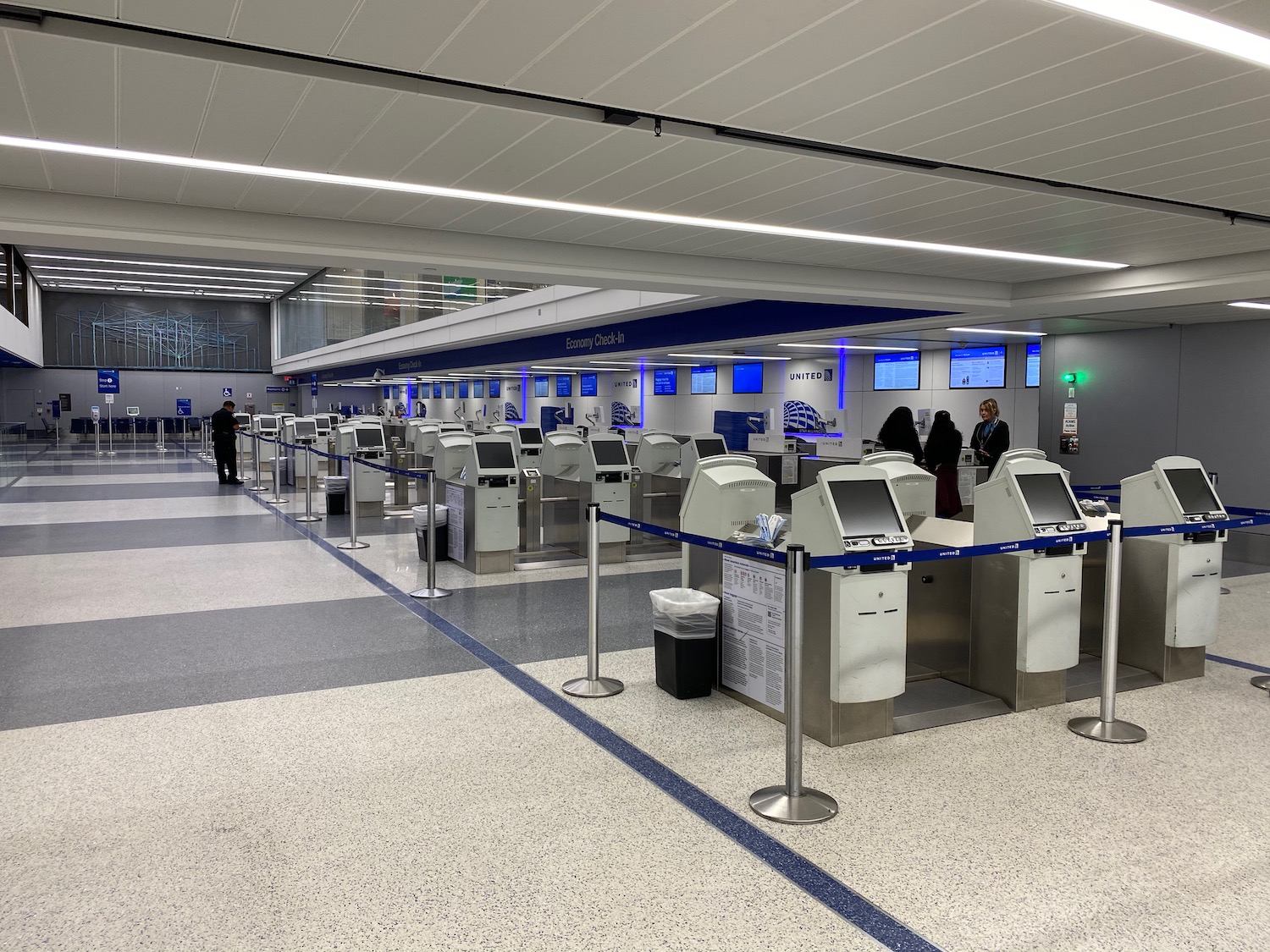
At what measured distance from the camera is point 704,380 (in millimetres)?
18188

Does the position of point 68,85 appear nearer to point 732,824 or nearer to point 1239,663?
point 732,824

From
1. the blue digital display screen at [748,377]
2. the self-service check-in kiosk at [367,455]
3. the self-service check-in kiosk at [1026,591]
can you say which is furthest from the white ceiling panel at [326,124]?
the blue digital display screen at [748,377]

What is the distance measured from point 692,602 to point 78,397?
137 feet

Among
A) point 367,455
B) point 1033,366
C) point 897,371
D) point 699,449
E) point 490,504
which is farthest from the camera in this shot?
point 897,371

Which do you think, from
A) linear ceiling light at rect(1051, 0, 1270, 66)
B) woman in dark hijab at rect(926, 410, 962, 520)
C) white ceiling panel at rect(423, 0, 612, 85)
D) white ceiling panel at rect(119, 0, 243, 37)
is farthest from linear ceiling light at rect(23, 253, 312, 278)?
linear ceiling light at rect(1051, 0, 1270, 66)

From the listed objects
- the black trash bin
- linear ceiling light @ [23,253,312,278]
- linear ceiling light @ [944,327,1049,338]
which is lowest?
the black trash bin

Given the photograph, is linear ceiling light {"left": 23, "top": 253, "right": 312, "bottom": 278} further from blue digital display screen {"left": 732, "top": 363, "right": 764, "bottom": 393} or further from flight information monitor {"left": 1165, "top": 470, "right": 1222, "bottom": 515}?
flight information monitor {"left": 1165, "top": 470, "right": 1222, "bottom": 515}

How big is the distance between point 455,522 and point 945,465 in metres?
→ 5.10

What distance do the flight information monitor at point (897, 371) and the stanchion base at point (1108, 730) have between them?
998 cm

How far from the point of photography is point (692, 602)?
15.8 ft

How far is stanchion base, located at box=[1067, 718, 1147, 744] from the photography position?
169 inches

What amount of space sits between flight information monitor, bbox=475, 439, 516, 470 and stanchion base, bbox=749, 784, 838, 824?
5367 mm

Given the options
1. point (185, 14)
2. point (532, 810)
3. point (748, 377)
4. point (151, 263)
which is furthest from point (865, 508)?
point (151, 263)

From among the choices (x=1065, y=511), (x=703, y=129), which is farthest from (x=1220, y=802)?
(x=703, y=129)
